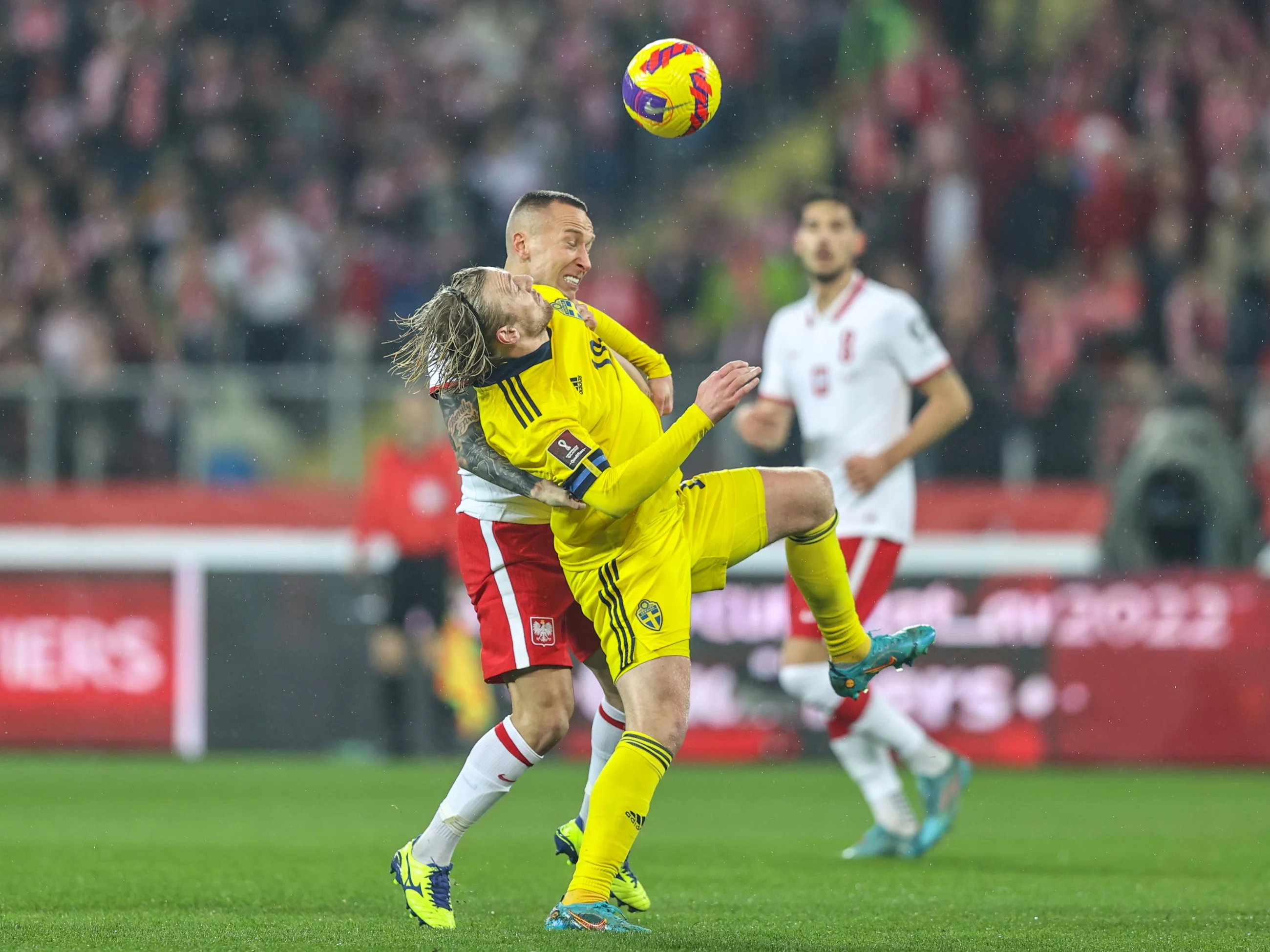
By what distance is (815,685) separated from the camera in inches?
307

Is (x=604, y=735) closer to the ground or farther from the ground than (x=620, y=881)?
farther from the ground

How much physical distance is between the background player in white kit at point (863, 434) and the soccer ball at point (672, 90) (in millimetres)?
1563

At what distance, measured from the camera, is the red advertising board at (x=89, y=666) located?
12961 millimetres

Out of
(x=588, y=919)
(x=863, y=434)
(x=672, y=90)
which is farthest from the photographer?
(x=863, y=434)

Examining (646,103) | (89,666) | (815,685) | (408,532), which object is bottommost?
(89,666)

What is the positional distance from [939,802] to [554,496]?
317cm

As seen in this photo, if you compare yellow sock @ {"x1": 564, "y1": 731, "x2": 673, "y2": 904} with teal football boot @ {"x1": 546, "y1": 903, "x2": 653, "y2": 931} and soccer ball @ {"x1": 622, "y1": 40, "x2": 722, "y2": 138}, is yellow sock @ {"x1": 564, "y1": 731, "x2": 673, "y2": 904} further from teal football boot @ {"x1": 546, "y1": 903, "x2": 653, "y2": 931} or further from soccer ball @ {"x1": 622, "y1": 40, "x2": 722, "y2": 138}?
soccer ball @ {"x1": 622, "y1": 40, "x2": 722, "y2": 138}

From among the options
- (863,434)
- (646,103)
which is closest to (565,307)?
(646,103)

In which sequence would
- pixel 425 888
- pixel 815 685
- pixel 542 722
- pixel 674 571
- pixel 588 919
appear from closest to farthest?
pixel 588 919
pixel 674 571
pixel 425 888
pixel 542 722
pixel 815 685

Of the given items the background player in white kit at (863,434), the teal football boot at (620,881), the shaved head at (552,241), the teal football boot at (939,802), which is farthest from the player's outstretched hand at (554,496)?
the teal football boot at (939,802)

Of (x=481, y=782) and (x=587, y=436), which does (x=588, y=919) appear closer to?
(x=481, y=782)

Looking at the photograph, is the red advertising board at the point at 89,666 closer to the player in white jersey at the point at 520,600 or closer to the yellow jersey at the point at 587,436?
the player in white jersey at the point at 520,600

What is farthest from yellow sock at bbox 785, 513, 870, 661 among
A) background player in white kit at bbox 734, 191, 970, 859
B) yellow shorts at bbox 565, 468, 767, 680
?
background player in white kit at bbox 734, 191, 970, 859

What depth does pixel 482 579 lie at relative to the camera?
235 inches
